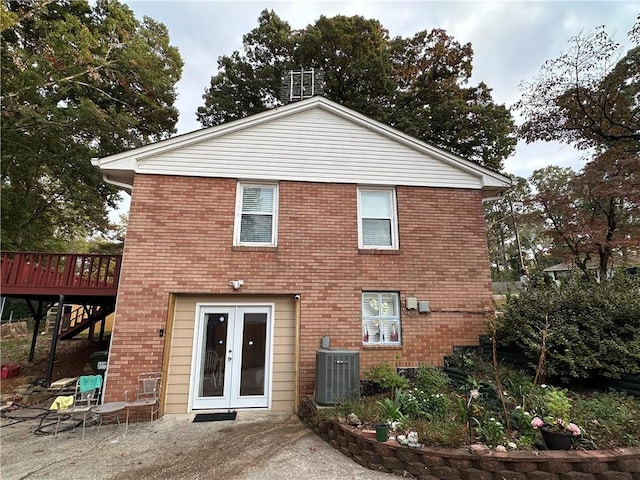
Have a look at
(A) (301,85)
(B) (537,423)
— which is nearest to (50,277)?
(A) (301,85)

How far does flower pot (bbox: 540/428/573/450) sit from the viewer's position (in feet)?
12.0

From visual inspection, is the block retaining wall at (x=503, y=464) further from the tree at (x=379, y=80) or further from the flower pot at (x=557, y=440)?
the tree at (x=379, y=80)

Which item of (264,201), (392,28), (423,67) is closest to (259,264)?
(264,201)

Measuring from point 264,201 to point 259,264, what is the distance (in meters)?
1.60

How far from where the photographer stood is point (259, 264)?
23.1ft

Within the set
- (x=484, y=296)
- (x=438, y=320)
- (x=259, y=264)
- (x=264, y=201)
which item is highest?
(x=264, y=201)

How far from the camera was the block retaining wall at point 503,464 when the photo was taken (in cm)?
346

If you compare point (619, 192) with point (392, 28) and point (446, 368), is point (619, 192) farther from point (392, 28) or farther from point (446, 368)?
point (392, 28)

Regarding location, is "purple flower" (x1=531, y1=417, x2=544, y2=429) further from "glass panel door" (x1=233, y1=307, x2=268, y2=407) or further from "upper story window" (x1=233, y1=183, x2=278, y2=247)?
"upper story window" (x1=233, y1=183, x2=278, y2=247)

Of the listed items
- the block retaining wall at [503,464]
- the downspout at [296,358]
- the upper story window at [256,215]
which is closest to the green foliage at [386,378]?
the downspout at [296,358]

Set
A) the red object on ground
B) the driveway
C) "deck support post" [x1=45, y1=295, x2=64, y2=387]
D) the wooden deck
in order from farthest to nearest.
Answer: the red object on ground, the wooden deck, "deck support post" [x1=45, y1=295, x2=64, y2=387], the driveway

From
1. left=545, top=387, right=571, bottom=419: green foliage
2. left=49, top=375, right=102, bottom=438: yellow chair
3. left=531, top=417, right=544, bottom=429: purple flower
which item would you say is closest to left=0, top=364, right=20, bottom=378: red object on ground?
left=49, top=375, right=102, bottom=438: yellow chair

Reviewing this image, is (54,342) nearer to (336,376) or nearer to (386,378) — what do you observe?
(336,376)

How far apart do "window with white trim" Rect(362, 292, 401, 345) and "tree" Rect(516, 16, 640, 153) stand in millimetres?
8995
